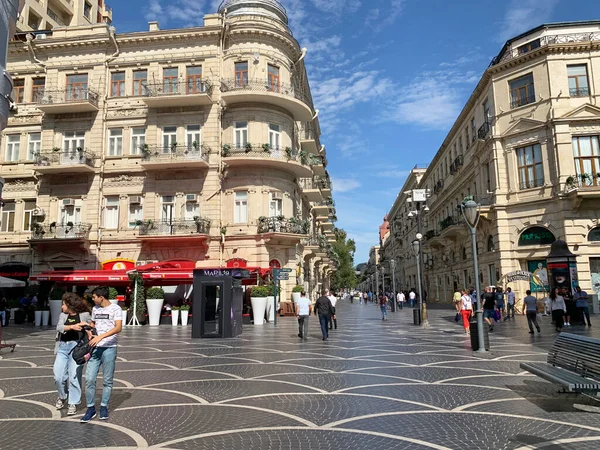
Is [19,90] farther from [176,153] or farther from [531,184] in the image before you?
[531,184]

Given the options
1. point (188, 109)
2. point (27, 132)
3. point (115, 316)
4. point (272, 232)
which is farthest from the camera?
point (27, 132)

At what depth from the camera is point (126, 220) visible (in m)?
30.5

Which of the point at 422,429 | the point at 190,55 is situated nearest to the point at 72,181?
the point at 190,55

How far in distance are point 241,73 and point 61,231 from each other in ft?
49.7

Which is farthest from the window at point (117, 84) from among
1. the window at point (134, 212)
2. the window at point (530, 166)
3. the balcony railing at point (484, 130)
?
the window at point (530, 166)

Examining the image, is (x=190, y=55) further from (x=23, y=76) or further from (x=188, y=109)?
(x=23, y=76)

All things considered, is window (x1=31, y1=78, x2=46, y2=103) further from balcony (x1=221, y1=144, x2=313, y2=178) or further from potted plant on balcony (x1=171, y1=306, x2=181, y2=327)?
potted plant on balcony (x1=171, y1=306, x2=181, y2=327)

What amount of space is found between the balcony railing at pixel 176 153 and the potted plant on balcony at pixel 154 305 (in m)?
8.96

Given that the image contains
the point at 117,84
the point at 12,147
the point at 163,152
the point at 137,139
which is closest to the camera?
the point at 163,152

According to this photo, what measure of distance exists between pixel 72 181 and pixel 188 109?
9.02 metres

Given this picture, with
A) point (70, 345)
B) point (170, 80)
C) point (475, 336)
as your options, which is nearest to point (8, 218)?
point (170, 80)

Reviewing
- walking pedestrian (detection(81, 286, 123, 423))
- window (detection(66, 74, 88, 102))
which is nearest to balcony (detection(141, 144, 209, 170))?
window (detection(66, 74, 88, 102))

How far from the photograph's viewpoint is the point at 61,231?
30125 mm

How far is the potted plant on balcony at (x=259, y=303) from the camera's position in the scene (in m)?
23.8
